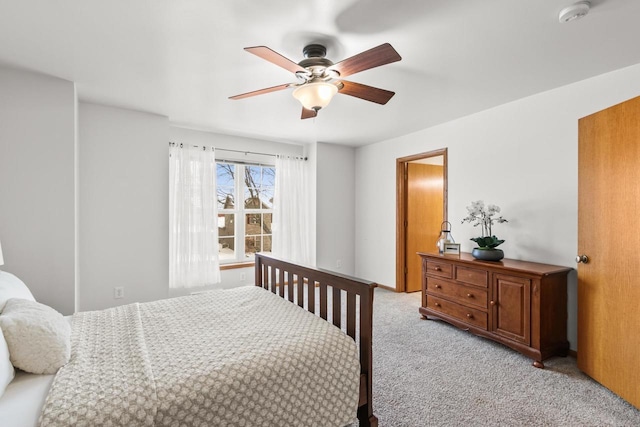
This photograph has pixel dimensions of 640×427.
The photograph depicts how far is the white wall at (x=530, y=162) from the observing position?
260cm

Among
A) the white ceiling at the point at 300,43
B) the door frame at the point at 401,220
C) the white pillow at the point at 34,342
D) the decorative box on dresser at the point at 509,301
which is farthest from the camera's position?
the door frame at the point at 401,220

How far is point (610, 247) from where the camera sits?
6.82ft

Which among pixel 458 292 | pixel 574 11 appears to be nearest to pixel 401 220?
pixel 458 292

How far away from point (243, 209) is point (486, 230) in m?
3.14

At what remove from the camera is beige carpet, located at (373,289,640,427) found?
1.81 metres

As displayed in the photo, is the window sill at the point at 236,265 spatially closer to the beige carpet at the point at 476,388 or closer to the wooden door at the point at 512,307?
the beige carpet at the point at 476,388

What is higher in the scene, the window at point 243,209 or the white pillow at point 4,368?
the window at point 243,209

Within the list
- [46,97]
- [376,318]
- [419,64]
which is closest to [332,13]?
[419,64]

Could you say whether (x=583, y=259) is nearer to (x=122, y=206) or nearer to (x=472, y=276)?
(x=472, y=276)

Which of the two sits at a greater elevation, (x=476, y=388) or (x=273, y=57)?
(x=273, y=57)

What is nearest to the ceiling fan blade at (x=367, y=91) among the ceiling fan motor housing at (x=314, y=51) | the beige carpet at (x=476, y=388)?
the ceiling fan motor housing at (x=314, y=51)

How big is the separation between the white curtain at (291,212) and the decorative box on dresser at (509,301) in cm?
214

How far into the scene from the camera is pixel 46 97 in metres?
2.48

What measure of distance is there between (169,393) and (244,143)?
3.73 m
